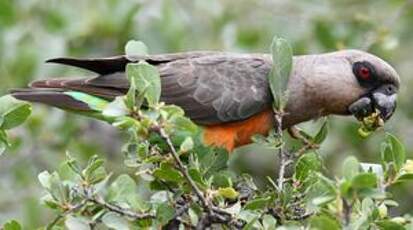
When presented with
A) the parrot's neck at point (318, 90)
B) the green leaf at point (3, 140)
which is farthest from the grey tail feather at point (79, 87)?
the green leaf at point (3, 140)

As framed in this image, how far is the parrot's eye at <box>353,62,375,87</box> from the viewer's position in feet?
16.1

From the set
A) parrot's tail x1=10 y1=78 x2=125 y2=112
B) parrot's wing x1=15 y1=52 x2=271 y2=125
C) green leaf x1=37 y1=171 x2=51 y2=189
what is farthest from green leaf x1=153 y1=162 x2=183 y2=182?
parrot's wing x1=15 y1=52 x2=271 y2=125

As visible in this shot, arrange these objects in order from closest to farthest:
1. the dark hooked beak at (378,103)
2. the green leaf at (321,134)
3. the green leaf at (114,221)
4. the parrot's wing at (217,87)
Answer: the green leaf at (114,221) → the green leaf at (321,134) → the dark hooked beak at (378,103) → the parrot's wing at (217,87)

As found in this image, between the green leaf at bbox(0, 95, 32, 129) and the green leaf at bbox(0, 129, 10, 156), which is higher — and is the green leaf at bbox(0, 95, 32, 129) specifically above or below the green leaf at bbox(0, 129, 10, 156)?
above

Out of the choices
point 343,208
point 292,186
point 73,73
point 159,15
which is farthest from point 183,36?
point 343,208

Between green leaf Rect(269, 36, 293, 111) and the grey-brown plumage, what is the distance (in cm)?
89

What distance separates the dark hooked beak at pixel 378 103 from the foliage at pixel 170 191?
3.80 ft

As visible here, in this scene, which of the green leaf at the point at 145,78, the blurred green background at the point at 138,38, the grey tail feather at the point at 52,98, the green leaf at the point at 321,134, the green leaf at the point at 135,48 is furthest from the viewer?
the blurred green background at the point at 138,38

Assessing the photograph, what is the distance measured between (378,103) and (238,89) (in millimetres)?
679

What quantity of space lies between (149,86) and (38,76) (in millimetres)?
2857

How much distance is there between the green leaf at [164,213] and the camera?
3543 millimetres

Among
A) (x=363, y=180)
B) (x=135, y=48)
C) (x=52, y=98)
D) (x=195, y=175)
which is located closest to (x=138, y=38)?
(x=52, y=98)

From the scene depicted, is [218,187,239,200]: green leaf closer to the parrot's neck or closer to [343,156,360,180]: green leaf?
[343,156,360,180]: green leaf

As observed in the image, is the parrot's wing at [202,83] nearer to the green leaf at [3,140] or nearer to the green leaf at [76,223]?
the green leaf at [3,140]
